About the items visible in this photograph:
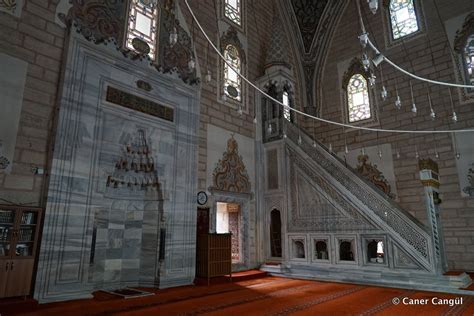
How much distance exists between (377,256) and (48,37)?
707cm

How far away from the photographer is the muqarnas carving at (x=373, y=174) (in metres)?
8.23

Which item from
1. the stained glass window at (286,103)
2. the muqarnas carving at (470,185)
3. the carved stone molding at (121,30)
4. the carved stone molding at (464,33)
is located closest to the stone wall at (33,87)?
the carved stone molding at (121,30)

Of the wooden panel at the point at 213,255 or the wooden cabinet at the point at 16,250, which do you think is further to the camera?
the wooden panel at the point at 213,255

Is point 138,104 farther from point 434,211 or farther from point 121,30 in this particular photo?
point 434,211

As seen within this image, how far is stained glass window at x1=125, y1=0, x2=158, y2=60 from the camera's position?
240 inches

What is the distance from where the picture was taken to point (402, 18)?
29.3ft

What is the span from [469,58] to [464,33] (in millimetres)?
622

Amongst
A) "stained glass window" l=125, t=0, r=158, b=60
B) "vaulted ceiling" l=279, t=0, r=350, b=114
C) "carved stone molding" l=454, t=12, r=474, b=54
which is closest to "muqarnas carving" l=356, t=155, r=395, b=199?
"vaulted ceiling" l=279, t=0, r=350, b=114

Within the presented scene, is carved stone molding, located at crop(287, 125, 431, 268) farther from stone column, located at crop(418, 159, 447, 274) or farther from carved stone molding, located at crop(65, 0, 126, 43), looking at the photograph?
carved stone molding, located at crop(65, 0, 126, 43)

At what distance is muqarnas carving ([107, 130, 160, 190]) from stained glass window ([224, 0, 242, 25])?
→ 4.45 metres

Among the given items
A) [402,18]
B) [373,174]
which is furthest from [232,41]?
[373,174]

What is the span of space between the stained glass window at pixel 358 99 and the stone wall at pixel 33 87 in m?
7.51

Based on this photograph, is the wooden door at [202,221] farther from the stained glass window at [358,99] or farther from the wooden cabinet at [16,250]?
the stained glass window at [358,99]

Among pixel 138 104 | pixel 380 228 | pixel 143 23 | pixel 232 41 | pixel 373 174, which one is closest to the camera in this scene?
pixel 138 104
